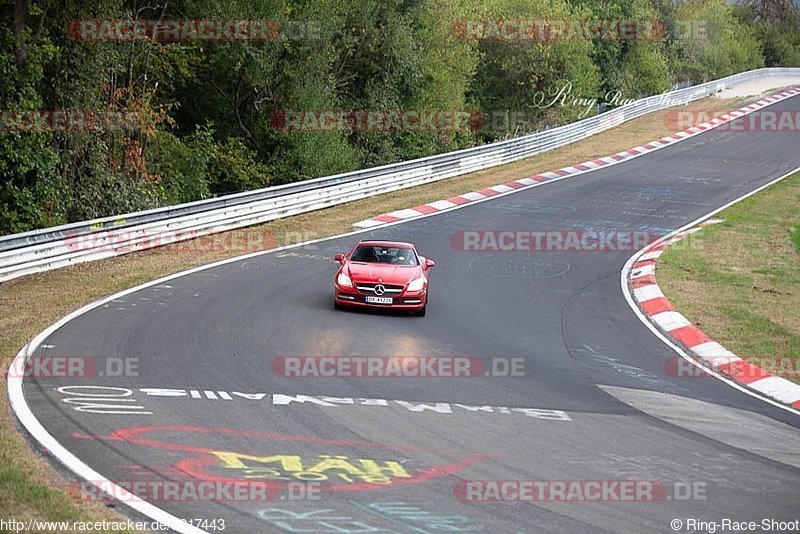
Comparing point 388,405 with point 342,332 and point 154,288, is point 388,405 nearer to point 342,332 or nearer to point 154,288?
point 342,332

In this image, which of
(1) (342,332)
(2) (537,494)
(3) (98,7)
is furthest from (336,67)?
(2) (537,494)

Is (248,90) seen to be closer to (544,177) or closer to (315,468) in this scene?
(544,177)

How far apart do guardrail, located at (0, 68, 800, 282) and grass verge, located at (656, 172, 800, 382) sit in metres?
9.82

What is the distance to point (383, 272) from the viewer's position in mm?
16875

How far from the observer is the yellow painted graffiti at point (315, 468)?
8645 millimetres

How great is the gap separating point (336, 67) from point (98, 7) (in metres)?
16.2

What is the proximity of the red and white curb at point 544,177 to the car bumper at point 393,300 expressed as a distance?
30.4 feet

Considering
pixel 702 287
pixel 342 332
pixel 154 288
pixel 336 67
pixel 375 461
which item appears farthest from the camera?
pixel 336 67

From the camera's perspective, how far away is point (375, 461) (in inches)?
362

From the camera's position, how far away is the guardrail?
62.1 ft

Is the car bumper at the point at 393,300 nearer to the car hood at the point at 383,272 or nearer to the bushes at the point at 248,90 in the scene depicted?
the car hood at the point at 383,272

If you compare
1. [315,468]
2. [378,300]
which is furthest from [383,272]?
[315,468]

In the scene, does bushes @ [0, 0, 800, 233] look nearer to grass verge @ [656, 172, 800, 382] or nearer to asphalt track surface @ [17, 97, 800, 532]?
asphalt track surface @ [17, 97, 800, 532]

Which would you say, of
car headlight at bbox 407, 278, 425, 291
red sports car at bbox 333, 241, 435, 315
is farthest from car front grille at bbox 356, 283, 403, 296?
car headlight at bbox 407, 278, 425, 291
